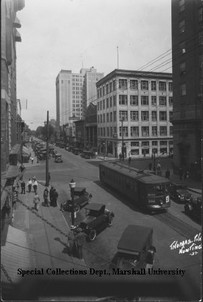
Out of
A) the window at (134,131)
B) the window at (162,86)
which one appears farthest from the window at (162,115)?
the window at (134,131)

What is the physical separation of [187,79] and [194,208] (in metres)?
22.2

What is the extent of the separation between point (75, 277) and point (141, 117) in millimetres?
59747

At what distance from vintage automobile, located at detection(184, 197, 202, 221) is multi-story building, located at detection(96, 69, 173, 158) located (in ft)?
141

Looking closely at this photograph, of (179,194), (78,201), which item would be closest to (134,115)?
(179,194)

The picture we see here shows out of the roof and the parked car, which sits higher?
the roof

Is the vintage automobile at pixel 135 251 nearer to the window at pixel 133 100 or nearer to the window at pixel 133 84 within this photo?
the window at pixel 133 100

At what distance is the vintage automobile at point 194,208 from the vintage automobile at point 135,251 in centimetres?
734

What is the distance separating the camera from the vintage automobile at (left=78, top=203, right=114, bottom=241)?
53.5 ft

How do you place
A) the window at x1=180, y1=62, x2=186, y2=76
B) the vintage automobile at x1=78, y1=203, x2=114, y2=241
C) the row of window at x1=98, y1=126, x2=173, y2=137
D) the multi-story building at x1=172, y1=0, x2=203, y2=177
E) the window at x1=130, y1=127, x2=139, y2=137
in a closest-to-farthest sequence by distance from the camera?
the vintage automobile at x1=78, y1=203, x2=114, y2=241
the multi-story building at x1=172, y1=0, x2=203, y2=177
the window at x1=180, y1=62, x2=186, y2=76
the row of window at x1=98, y1=126, x2=173, y2=137
the window at x1=130, y1=127, x2=139, y2=137

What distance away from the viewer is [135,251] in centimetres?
1179

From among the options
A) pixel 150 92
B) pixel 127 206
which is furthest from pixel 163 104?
pixel 127 206

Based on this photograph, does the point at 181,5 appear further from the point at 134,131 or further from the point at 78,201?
the point at 134,131

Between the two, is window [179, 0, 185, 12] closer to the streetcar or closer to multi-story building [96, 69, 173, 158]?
the streetcar

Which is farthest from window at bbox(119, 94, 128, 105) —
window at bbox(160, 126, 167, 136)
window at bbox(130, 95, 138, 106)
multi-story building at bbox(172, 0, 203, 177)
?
multi-story building at bbox(172, 0, 203, 177)
